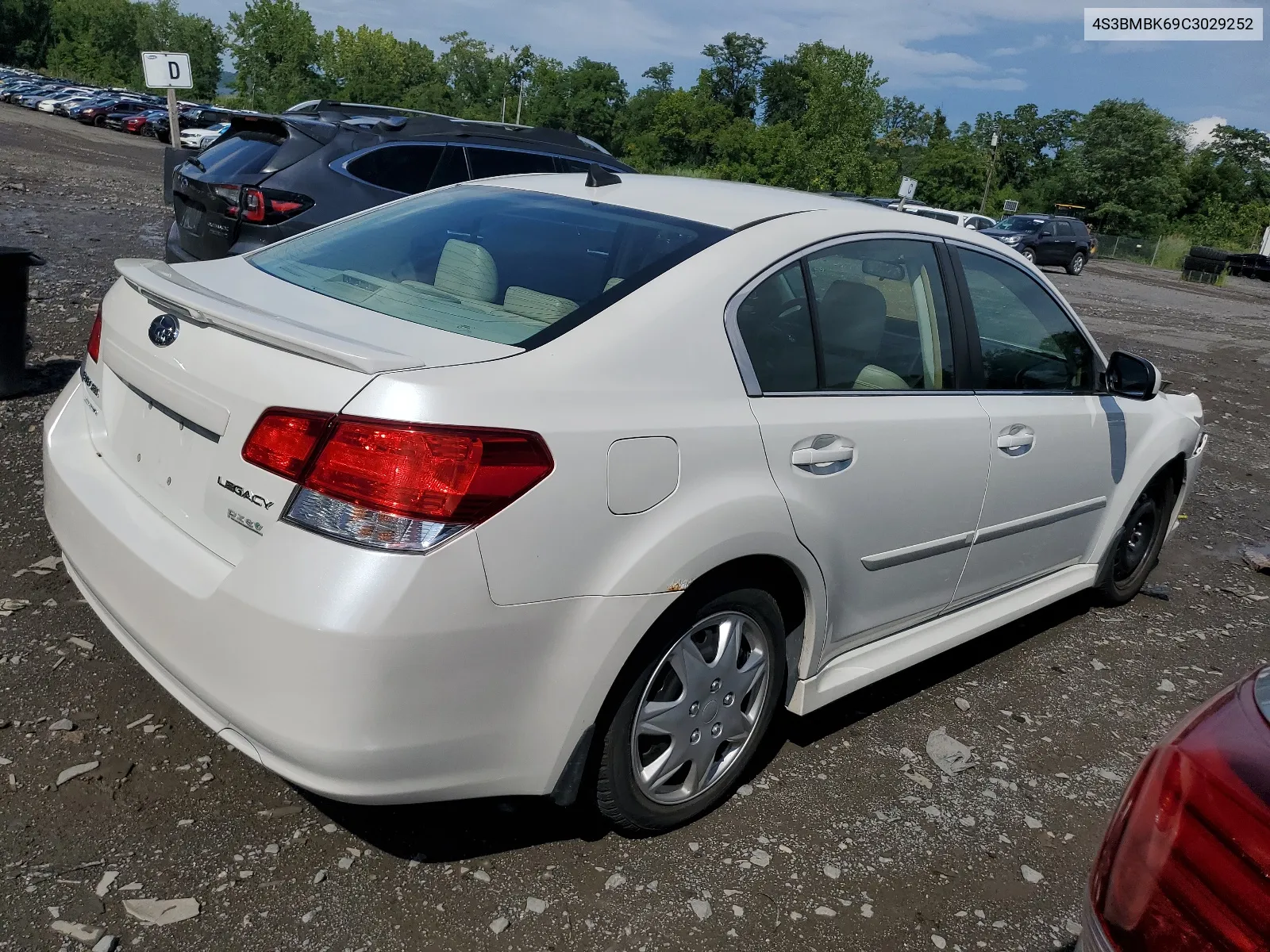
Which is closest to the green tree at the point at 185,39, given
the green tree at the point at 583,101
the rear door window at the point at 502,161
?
the green tree at the point at 583,101

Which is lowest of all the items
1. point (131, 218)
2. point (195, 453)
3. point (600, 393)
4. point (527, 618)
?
point (131, 218)

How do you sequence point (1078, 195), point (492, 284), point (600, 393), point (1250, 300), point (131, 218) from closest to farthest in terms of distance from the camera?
point (600, 393) < point (492, 284) < point (131, 218) < point (1250, 300) < point (1078, 195)

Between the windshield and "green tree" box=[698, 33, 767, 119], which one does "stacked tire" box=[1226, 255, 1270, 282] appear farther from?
"green tree" box=[698, 33, 767, 119]

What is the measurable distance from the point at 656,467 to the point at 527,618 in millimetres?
471

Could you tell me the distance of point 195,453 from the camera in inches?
96.1

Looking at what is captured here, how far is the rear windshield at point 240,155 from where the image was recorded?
289 inches

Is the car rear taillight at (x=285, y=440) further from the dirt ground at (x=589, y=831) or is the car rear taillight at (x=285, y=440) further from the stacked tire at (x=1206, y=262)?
the stacked tire at (x=1206, y=262)

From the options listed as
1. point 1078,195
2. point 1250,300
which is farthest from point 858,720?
point 1078,195

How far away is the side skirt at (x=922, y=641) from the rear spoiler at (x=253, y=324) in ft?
5.36

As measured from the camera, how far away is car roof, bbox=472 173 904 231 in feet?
10.2

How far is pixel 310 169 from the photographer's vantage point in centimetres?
750

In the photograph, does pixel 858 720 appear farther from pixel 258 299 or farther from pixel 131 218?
pixel 131 218

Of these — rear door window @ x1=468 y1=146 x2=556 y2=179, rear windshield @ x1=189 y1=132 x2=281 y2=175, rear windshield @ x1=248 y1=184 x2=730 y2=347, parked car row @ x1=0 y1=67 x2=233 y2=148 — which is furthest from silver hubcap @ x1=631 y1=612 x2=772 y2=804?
parked car row @ x1=0 y1=67 x2=233 y2=148

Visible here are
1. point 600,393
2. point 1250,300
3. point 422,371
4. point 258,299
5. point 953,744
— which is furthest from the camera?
point 1250,300
